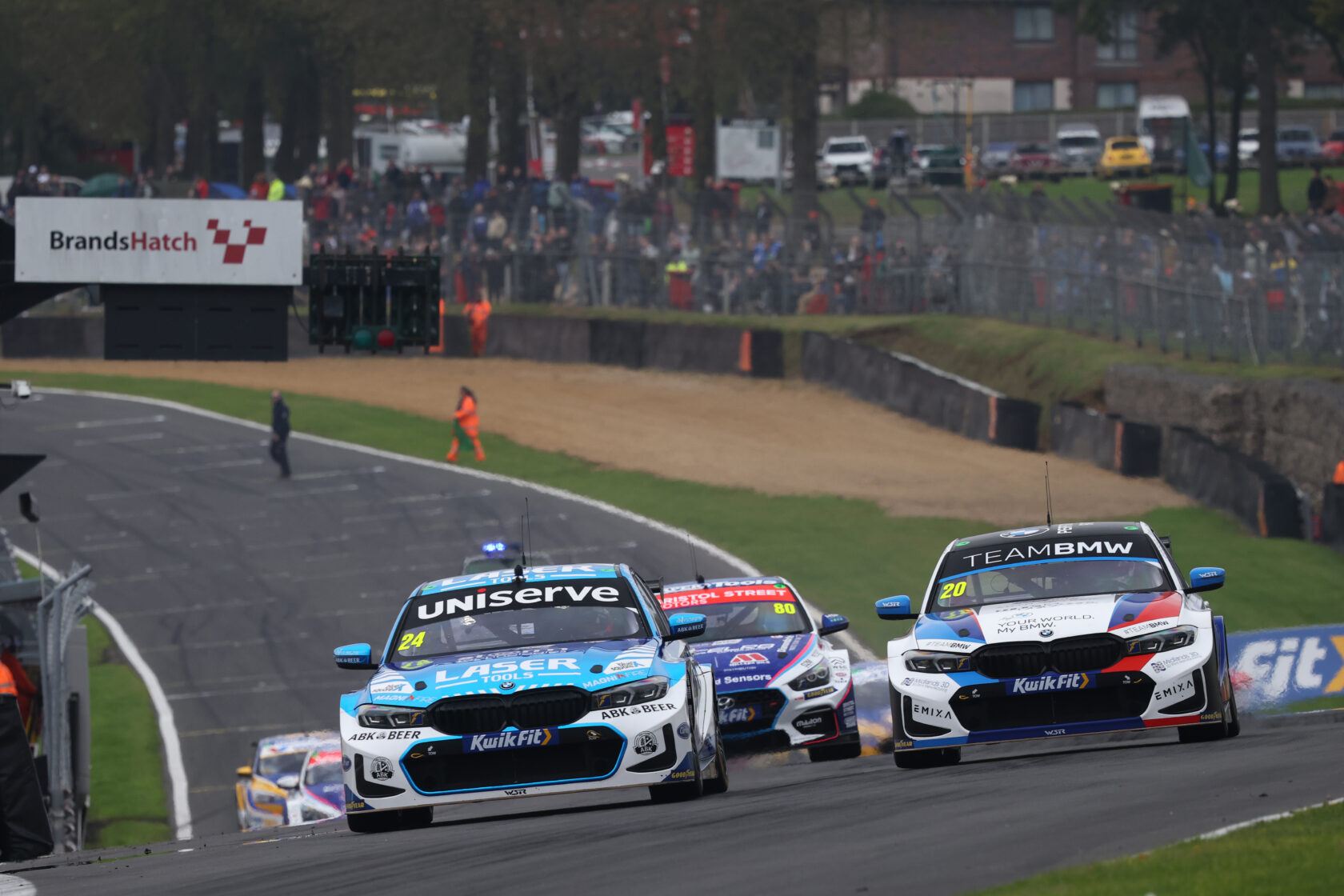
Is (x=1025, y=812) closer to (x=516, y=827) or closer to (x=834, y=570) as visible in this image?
(x=516, y=827)

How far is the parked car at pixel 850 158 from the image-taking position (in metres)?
70.3

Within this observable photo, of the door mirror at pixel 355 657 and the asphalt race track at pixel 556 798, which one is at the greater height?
the door mirror at pixel 355 657

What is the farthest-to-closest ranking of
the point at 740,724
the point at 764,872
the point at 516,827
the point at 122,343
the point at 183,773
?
the point at 183,773
the point at 122,343
the point at 740,724
the point at 516,827
the point at 764,872

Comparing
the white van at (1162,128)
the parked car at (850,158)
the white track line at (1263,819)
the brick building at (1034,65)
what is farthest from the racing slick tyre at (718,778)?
the brick building at (1034,65)

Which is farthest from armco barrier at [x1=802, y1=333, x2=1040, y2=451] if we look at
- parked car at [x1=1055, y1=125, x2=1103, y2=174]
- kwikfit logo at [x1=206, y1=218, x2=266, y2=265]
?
parked car at [x1=1055, y1=125, x2=1103, y2=174]

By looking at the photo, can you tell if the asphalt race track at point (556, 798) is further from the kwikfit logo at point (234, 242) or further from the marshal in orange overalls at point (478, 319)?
the marshal in orange overalls at point (478, 319)

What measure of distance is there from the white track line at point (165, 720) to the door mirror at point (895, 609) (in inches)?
353

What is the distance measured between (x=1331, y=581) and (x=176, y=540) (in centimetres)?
1695

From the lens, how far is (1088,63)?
292 feet

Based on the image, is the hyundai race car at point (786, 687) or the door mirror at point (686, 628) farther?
the hyundai race car at point (786, 687)

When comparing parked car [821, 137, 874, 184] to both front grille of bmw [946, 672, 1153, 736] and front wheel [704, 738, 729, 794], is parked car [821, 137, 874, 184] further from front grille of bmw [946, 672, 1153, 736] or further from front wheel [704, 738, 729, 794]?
front wheel [704, 738, 729, 794]

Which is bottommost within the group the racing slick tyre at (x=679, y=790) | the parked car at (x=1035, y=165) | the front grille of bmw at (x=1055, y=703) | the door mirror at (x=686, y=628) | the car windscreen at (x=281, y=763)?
the car windscreen at (x=281, y=763)

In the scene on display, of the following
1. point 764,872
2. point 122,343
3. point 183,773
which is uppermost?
point 122,343

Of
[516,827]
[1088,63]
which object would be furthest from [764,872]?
[1088,63]
